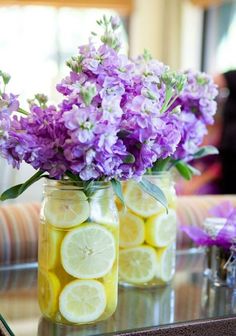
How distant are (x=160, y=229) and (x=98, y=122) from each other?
0.36 meters

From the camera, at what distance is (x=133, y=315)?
2.97 ft

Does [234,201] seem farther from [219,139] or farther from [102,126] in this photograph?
[219,139]

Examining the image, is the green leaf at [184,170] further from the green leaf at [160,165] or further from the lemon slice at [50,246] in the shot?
the lemon slice at [50,246]

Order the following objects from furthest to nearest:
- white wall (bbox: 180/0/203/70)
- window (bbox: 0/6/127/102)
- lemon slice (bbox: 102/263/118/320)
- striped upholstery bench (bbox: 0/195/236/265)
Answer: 1. white wall (bbox: 180/0/203/70)
2. window (bbox: 0/6/127/102)
3. striped upholstery bench (bbox: 0/195/236/265)
4. lemon slice (bbox: 102/263/118/320)

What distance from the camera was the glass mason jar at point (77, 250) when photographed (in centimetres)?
84

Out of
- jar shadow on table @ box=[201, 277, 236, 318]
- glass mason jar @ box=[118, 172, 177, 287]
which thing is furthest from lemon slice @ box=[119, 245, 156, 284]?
jar shadow on table @ box=[201, 277, 236, 318]

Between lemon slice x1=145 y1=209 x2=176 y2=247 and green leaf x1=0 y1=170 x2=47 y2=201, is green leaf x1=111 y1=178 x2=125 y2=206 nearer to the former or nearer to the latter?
green leaf x1=0 y1=170 x2=47 y2=201

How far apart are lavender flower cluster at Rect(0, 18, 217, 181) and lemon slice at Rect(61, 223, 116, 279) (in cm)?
8

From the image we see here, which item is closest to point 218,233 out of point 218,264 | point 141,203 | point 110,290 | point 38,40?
point 218,264

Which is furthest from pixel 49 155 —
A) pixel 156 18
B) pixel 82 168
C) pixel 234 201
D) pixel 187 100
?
pixel 156 18

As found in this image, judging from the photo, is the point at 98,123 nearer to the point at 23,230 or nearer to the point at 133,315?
the point at 133,315

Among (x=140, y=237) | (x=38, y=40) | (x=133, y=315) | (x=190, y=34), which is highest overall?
(x=190, y=34)

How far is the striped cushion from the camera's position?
1.24 metres

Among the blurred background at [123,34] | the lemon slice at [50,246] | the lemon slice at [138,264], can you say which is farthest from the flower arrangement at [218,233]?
the blurred background at [123,34]
